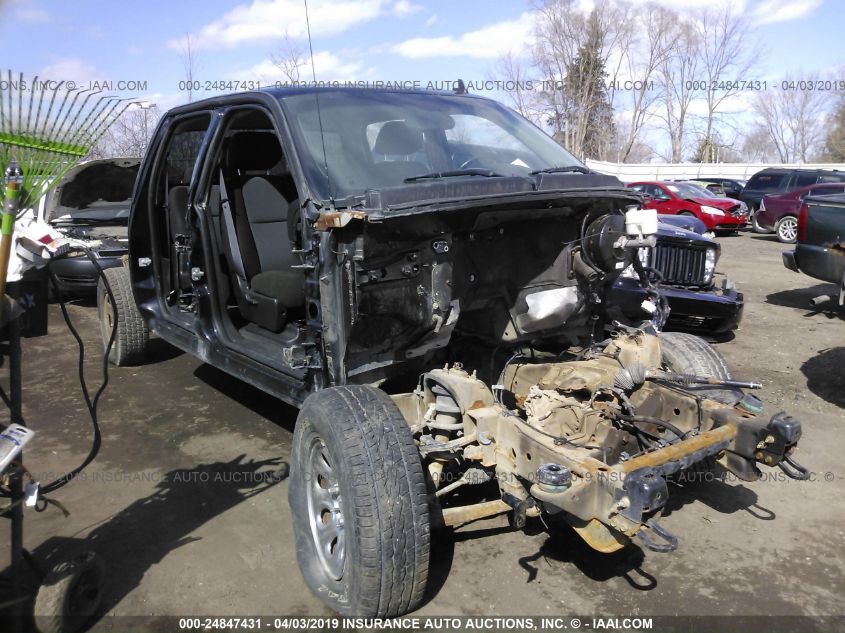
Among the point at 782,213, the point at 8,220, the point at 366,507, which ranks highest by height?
the point at 8,220

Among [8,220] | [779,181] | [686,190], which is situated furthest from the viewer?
[779,181]

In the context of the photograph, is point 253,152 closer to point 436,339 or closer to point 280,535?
point 436,339

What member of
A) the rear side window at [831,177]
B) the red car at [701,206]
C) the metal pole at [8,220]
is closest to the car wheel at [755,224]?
Result: the red car at [701,206]

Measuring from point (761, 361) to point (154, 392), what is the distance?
5.27 m

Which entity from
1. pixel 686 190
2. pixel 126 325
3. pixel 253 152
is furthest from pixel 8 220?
pixel 686 190

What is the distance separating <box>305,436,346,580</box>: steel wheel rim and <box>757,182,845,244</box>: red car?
1567 centimetres

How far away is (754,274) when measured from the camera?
11.2m

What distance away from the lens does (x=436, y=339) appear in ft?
10.7

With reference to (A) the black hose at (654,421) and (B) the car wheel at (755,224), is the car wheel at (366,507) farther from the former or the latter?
(B) the car wheel at (755,224)

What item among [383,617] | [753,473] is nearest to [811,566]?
[753,473]

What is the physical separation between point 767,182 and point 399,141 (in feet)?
60.0

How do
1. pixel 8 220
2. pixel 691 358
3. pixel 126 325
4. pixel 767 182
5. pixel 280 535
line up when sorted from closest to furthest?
pixel 8 220 < pixel 280 535 < pixel 691 358 < pixel 126 325 < pixel 767 182

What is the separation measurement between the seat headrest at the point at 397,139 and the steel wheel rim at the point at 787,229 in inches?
588

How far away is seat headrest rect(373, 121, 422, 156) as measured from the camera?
3465 mm
